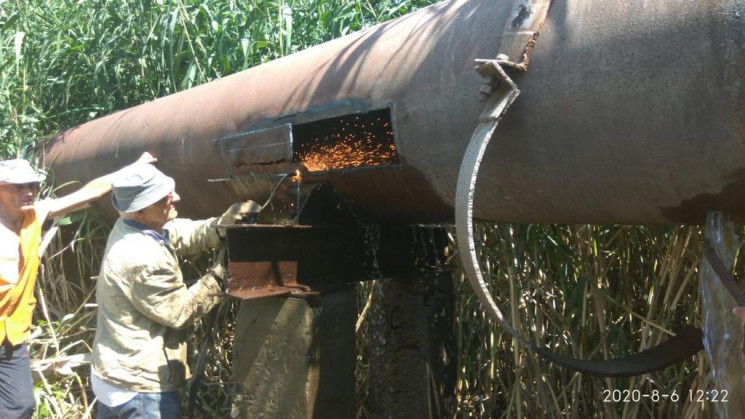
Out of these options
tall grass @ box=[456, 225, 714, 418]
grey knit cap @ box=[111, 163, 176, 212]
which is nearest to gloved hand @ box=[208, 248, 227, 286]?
grey knit cap @ box=[111, 163, 176, 212]

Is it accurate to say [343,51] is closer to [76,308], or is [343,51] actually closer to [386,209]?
[386,209]

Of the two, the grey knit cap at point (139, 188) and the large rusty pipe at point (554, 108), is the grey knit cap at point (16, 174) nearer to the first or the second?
the grey knit cap at point (139, 188)

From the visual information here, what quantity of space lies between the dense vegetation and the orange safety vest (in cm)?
73

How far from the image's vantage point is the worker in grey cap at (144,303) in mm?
2717

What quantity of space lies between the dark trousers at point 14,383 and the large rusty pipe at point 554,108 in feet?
4.03

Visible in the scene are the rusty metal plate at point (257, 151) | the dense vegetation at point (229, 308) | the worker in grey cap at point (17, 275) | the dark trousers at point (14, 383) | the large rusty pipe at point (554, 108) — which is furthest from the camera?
the dark trousers at point (14, 383)

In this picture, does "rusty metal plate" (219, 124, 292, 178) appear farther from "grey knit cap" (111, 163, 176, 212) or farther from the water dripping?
the water dripping

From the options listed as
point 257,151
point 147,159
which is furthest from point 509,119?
point 147,159

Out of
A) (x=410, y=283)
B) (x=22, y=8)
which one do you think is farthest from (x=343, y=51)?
(x=22, y=8)

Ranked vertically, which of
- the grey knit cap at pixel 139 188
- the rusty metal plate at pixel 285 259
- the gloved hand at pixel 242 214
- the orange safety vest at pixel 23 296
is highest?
the grey knit cap at pixel 139 188

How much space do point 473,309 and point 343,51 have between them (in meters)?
1.27

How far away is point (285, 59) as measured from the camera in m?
2.92

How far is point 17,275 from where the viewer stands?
3109mm

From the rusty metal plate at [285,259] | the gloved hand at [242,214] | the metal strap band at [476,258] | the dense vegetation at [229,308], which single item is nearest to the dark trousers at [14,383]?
the dense vegetation at [229,308]
